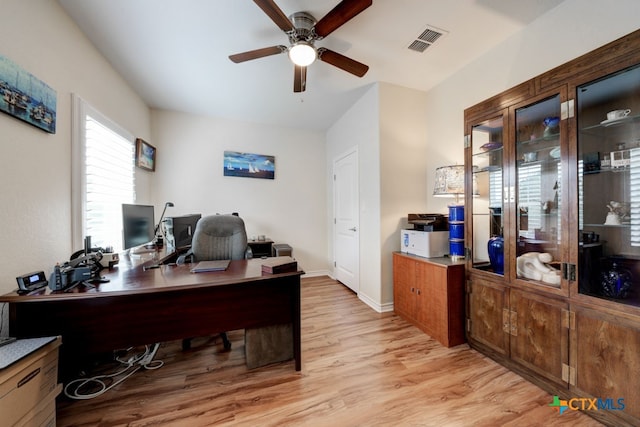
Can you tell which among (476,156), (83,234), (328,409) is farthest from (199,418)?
(476,156)

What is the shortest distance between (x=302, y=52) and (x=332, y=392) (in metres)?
2.56

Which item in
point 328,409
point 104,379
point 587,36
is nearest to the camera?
point 328,409

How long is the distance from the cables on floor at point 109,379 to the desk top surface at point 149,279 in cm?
73

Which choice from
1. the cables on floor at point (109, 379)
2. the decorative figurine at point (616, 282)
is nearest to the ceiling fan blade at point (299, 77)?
the decorative figurine at point (616, 282)

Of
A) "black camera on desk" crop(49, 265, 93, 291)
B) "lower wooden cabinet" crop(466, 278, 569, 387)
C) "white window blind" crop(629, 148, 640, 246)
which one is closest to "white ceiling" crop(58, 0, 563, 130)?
"white window blind" crop(629, 148, 640, 246)

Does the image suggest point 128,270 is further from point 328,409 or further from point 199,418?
point 328,409

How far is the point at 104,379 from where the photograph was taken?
5.54ft

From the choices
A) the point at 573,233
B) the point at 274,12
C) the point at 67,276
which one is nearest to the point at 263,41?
the point at 274,12

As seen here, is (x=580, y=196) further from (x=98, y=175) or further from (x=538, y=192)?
(x=98, y=175)

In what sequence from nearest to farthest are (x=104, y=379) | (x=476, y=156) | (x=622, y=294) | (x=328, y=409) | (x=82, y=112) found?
(x=622, y=294), (x=328, y=409), (x=104, y=379), (x=82, y=112), (x=476, y=156)

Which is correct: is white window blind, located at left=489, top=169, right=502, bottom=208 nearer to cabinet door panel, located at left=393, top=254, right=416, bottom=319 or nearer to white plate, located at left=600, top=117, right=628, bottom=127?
white plate, located at left=600, top=117, right=628, bottom=127

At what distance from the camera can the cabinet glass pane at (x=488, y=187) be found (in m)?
1.90

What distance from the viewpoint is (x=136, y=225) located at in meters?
2.16

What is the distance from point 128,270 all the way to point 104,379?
0.81 m
